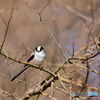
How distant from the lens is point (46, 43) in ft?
19.4

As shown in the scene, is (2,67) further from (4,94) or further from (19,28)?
(4,94)

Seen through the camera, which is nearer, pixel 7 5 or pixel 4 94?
pixel 4 94

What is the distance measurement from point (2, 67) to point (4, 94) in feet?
7.95

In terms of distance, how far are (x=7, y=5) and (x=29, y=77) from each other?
267 cm

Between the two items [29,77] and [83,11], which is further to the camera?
[83,11]

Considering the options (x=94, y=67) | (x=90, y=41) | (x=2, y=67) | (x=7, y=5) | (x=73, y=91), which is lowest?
(x=73, y=91)

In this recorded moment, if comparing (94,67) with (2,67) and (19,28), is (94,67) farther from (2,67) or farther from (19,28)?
(19,28)

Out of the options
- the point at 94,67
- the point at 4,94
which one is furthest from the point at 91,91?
the point at 4,94

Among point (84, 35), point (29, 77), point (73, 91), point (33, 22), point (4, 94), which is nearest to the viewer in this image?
point (73, 91)

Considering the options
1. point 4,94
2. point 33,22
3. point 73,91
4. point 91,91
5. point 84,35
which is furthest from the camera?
point 33,22

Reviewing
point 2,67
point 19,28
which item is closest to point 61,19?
point 19,28

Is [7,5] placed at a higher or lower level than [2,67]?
higher

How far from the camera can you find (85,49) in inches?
Answer: 127

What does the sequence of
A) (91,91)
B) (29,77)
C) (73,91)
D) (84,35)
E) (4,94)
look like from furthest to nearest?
(29,77) < (84,35) < (4,94) < (91,91) < (73,91)
